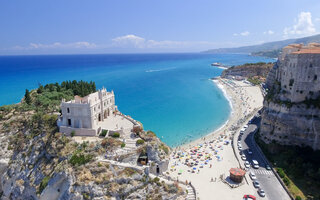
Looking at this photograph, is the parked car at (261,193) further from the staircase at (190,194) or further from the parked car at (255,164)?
the staircase at (190,194)

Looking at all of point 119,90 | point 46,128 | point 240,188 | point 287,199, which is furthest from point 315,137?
point 119,90

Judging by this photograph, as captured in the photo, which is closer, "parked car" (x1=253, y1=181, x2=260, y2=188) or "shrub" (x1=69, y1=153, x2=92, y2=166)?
"parked car" (x1=253, y1=181, x2=260, y2=188)

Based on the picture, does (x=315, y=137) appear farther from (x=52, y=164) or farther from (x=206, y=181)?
Answer: (x=52, y=164)

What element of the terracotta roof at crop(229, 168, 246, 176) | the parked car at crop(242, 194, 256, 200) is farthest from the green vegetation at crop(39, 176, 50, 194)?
the parked car at crop(242, 194, 256, 200)

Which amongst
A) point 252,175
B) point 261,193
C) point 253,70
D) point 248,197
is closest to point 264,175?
point 252,175

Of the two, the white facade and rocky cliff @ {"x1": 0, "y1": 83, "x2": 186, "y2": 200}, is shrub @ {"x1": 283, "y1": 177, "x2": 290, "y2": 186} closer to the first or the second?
rocky cliff @ {"x1": 0, "y1": 83, "x2": 186, "y2": 200}

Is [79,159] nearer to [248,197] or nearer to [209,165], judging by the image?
[209,165]
